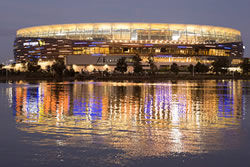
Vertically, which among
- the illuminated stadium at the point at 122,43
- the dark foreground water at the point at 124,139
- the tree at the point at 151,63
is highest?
the illuminated stadium at the point at 122,43

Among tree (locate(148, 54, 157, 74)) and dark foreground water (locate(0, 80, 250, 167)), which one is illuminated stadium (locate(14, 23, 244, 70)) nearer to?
tree (locate(148, 54, 157, 74))

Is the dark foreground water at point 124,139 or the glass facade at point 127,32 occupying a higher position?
the glass facade at point 127,32

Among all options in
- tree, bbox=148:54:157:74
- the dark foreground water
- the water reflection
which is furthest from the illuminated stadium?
the dark foreground water

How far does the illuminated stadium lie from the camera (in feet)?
428

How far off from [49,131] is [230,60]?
141483 mm

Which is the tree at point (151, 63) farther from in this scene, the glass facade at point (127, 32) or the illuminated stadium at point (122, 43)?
the glass facade at point (127, 32)

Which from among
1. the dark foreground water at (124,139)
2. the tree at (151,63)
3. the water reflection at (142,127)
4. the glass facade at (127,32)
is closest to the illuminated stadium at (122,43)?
the glass facade at (127,32)

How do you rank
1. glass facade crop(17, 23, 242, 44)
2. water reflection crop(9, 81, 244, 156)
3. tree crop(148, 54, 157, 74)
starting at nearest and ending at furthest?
1. water reflection crop(9, 81, 244, 156)
2. tree crop(148, 54, 157, 74)
3. glass facade crop(17, 23, 242, 44)

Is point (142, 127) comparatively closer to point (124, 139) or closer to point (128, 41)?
point (124, 139)

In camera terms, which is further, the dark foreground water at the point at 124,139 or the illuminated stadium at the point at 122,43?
the illuminated stadium at the point at 122,43

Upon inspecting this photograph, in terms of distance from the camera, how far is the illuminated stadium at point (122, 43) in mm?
130375

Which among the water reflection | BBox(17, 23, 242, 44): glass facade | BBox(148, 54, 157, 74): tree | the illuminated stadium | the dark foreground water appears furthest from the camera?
BBox(17, 23, 242, 44): glass facade

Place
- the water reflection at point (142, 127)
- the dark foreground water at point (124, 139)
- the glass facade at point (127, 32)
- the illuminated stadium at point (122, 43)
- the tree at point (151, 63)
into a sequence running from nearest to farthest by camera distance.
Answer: the dark foreground water at point (124, 139) → the water reflection at point (142, 127) → the tree at point (151, 63) → the illuminated stadium at point (122, 43) → the glass facade at point (127, 32)

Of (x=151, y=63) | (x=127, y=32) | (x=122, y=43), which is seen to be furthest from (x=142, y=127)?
(x=127, y=32)
